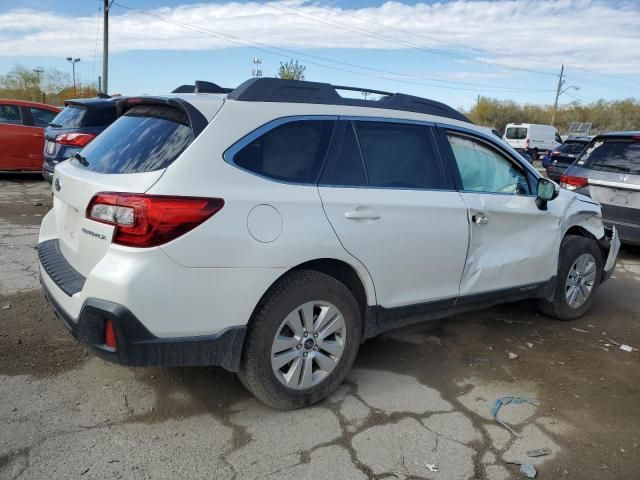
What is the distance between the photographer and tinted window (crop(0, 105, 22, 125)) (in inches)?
415

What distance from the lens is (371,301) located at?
130 inches

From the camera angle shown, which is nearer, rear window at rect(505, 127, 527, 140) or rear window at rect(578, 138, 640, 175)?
rear window at rect(578, 138, 640, 175)

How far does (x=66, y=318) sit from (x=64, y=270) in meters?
0.33

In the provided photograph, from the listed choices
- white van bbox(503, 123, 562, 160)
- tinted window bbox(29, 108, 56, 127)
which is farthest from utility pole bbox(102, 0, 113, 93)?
white van bbox(503, 123, 562, 160)

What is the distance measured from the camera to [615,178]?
6750 millimetres

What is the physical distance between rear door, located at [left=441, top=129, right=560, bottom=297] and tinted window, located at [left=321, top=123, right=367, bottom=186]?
80 cm

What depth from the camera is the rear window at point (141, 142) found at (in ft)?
8.98

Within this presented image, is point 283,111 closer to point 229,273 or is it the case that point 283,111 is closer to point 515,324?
point 229,273

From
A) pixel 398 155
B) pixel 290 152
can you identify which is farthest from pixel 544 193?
pixel 290 152

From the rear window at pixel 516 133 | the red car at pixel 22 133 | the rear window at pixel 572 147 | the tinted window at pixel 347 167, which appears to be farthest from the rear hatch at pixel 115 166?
the rear window at pixel 516 133

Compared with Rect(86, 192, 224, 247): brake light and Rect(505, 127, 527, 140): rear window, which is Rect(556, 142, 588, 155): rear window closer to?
Rect(505, 127, 527, 140): rear window

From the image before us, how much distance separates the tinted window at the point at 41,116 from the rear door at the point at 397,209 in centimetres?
964

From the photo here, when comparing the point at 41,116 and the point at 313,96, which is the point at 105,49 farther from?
the point at 313,96

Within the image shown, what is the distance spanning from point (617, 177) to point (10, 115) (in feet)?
34.6
